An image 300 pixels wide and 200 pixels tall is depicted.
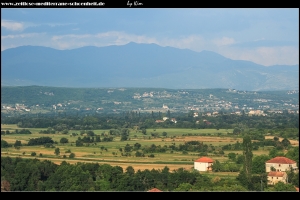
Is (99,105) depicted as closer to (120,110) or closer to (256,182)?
(120,110)

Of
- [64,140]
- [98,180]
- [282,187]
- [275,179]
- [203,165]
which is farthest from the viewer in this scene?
[64,140]

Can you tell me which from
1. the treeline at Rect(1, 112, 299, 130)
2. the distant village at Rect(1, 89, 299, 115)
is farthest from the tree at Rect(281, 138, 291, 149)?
the distant village at Rect(1, 89, 299, 115)

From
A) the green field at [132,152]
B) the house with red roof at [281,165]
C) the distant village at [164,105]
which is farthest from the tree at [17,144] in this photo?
the distant village at [164,105]

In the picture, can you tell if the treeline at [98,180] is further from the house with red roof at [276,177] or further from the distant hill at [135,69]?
the distant hill at [135,69]

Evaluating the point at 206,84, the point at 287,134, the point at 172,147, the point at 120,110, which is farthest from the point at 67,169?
the point at 206,84

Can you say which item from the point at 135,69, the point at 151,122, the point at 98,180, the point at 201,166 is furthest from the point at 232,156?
the point at 135,69

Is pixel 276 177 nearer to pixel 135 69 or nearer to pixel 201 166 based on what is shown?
pixel 201 166

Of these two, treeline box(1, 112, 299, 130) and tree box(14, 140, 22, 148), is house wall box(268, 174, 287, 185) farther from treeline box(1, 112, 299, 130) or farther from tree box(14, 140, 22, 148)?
treeline box(1, 112, 299, 130)
